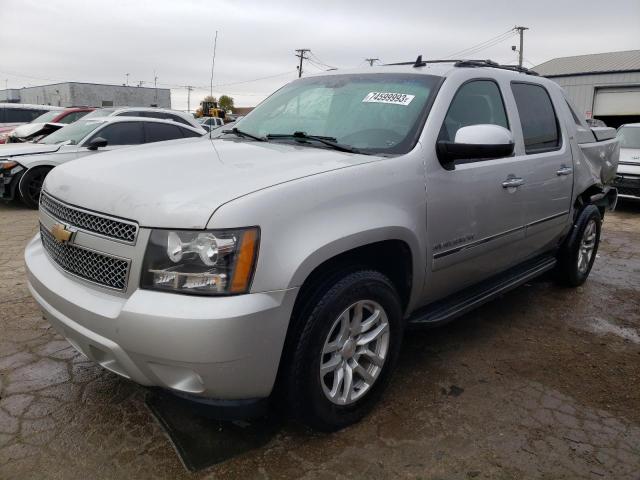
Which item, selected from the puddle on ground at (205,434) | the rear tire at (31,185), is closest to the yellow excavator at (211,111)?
the rear tire at (31,185)

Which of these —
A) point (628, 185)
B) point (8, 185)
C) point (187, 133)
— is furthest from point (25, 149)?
point (628, 185)

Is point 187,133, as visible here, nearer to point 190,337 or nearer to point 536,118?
point 536,118

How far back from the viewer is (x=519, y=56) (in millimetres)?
43312

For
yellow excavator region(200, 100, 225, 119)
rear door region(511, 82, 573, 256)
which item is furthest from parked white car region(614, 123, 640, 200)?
yellow excavator region(200, 100, 225, 119)

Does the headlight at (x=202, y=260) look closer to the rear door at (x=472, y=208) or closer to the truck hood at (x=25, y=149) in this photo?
the rear door at (x=472, y=208)

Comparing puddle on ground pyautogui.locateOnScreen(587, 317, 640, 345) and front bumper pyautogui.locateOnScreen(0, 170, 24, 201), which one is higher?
front bumper pyautogui.locateOnScreen(0, 170, 24, 201)

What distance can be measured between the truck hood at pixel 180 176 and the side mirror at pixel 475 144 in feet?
1.46

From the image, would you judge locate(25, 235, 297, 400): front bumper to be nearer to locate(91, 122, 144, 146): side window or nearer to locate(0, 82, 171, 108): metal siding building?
locate(91, 122, 144, 146): side window

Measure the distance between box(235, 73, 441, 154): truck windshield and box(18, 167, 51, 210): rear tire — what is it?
5.90 metres

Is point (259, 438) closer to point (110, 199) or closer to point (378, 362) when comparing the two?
point (378, 362)

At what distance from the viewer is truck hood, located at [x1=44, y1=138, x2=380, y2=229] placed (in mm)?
2086

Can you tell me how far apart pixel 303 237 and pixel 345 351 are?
0.67 m

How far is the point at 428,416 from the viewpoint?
2.75 m

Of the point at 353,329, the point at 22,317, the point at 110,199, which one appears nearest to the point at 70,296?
the point at 110,199
